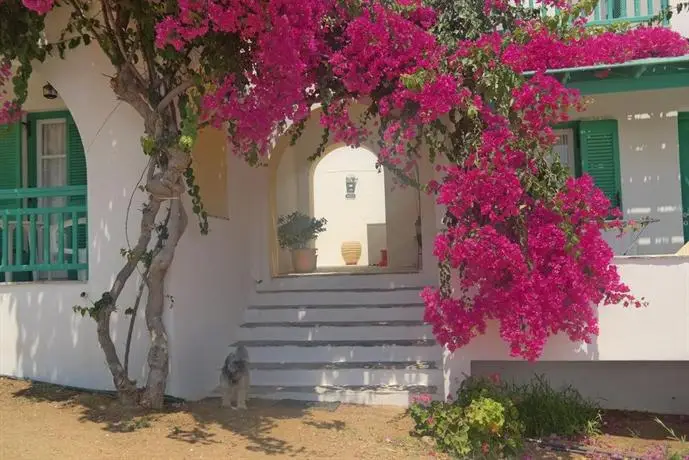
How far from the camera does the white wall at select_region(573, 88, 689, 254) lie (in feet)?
24.0

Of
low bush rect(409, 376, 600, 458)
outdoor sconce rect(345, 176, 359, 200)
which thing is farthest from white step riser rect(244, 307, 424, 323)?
outdoor sconce rect(345, 176, 359, 200)

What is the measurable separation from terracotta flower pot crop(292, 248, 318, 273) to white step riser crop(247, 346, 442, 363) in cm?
357

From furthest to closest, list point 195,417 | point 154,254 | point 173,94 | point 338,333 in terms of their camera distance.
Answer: point 338,333, point 154,254, point 195,417, point 173,94

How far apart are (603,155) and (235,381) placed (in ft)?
16.1

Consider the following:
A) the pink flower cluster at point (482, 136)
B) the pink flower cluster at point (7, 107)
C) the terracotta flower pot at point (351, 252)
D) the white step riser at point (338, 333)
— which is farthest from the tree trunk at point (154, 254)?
the terracotta flower pot at point (351, 252)

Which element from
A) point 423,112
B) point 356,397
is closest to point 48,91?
point 423,112

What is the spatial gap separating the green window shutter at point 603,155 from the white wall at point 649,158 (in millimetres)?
70

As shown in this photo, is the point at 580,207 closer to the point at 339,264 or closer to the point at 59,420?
the point at 59,420

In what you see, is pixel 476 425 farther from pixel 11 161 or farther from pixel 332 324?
pixel 11 161

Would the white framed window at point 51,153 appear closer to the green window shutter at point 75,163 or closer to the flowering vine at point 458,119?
the green window shutter at point 75,163

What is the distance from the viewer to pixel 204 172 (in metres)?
7.41

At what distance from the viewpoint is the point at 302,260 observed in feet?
35.9

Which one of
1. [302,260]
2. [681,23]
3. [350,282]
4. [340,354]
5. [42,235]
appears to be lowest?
[340,354]

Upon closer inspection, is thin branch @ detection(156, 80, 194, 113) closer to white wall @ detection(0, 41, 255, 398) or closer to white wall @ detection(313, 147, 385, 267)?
white wall @ detection(0, 41, 255, 398)
